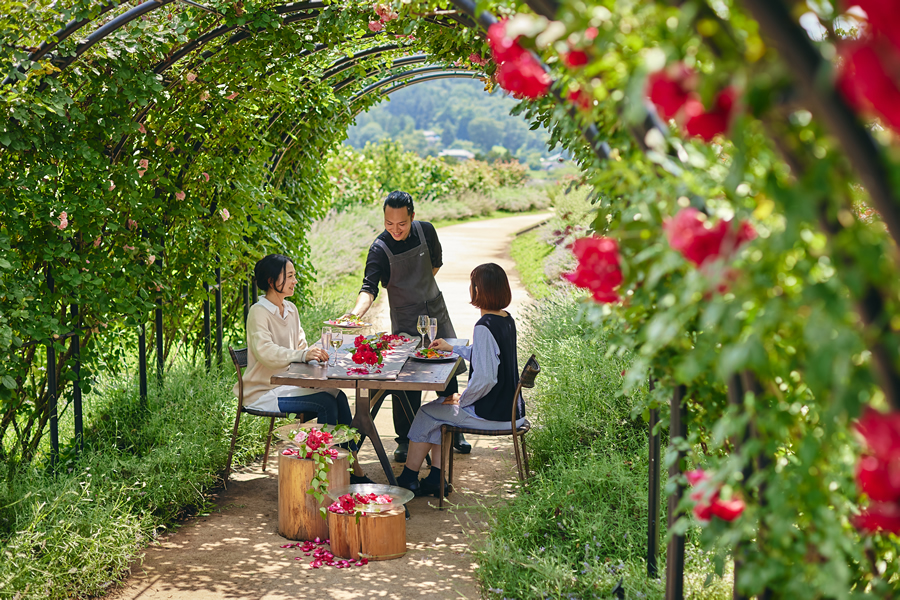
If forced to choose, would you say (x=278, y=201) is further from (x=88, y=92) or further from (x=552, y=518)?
(x=552, y=518)

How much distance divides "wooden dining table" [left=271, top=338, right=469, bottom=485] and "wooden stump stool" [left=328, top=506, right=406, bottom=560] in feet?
1.69

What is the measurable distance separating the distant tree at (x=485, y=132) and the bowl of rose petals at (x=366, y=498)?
337ft

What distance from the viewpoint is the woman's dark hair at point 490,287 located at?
383 cm

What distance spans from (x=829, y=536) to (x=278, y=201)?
5460mm

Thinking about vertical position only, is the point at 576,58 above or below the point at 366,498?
above

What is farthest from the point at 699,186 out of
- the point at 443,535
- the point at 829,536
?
the point at 443,535

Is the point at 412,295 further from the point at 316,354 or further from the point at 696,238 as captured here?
the point at 696,238

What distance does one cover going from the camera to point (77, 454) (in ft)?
12.2

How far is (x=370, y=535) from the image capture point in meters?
3.29

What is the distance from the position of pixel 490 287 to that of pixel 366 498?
4.05ft

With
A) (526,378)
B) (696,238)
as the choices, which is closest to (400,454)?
(526,378)

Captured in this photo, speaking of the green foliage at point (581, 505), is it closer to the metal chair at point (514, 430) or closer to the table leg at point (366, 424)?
the metal chair at point (514, 430)

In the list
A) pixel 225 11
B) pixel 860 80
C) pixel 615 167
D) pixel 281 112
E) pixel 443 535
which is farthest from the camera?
pixel 281 112

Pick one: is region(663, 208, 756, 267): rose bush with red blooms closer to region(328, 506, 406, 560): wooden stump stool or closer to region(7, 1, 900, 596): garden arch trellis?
region(7, 1, 900, 596): garden arch trellis
